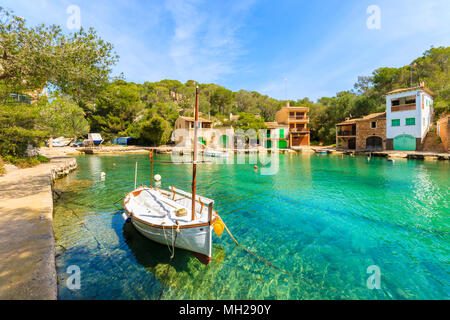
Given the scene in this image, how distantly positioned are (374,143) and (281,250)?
4448 centimetres

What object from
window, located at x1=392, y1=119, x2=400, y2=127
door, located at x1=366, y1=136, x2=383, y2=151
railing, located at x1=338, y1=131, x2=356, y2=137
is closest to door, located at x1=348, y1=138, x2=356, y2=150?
railing, located at x1=338, y1=131, x2=356, y2=137

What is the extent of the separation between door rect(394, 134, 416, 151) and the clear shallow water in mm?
27563

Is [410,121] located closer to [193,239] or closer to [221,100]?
[193,239]

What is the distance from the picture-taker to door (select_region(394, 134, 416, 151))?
33.5 metres

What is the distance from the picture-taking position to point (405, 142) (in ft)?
113

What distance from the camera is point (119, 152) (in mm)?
40062

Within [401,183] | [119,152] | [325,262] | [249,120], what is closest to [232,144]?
[249,120]

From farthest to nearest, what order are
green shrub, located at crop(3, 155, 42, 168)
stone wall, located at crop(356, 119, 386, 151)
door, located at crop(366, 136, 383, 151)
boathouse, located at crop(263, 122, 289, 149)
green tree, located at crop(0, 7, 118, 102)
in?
1. boathouse, located at crop(263, 122, 289, 149)
2. door, located at crop(366, 136, 383, 151)
3. stone wall, located at crop(356, 119, 386, 151)
4. green shrub, located at crop(3, 155, 42, 168)
5. green tree, located at crop(0, 7, 118, 102)

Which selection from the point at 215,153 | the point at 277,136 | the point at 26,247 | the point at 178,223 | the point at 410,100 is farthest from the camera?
the point at 277,136

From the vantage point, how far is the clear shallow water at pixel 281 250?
189 inches

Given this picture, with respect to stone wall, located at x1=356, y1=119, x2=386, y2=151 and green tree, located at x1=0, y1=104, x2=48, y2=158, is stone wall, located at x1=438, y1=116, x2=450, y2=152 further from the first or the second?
green tree, located at x1=0, y1=104, x2=48, y2=158

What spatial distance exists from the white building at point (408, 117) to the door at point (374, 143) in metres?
2.95

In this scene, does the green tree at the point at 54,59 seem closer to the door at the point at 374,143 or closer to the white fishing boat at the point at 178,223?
the white fishing boat at the point at 178,223

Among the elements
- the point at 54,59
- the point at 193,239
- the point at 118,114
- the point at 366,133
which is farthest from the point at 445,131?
the point at 118,114
